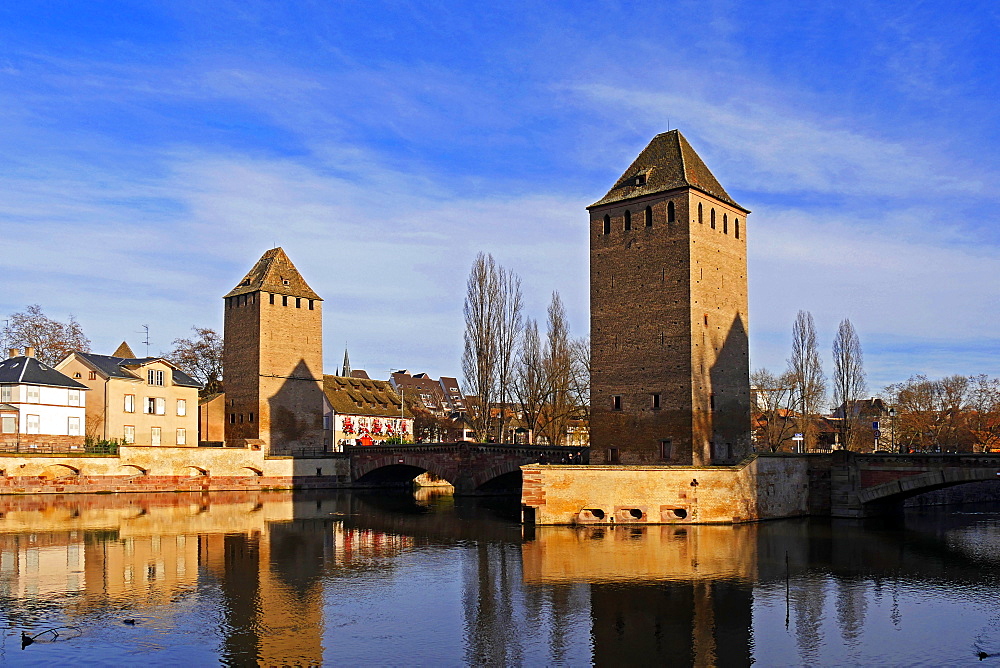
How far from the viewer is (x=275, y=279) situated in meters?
68.4

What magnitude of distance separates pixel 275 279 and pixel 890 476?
45.5 metres

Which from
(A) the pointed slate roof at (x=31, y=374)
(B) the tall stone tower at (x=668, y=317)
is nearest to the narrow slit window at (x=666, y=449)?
(B) the tall stone tower at (x=668, y=317)

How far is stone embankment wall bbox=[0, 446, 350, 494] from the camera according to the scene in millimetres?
49719

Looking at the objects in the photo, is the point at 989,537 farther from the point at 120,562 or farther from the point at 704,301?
the point at 120,562

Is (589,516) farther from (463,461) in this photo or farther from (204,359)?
(204,359)

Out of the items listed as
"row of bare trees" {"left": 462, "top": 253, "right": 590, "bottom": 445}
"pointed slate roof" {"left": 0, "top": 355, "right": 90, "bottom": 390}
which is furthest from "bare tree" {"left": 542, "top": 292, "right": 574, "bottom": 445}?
"pointed slate roof" {"left": 0, "top": 355, "right": 90, "bottom": 390}

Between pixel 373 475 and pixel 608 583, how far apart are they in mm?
43555

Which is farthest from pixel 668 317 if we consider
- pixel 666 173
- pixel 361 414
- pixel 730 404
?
pixel 361 414

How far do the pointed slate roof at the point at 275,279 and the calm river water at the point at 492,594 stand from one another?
32144 millimetres

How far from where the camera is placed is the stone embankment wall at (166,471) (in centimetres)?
4972

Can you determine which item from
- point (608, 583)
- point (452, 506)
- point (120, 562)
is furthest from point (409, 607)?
point (452, 506)

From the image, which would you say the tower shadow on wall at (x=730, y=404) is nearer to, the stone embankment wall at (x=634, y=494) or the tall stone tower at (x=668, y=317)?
the tall stone tower at (x=668, y=317)

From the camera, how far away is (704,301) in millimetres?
42625

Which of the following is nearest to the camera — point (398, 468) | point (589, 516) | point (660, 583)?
point (660, 583)
